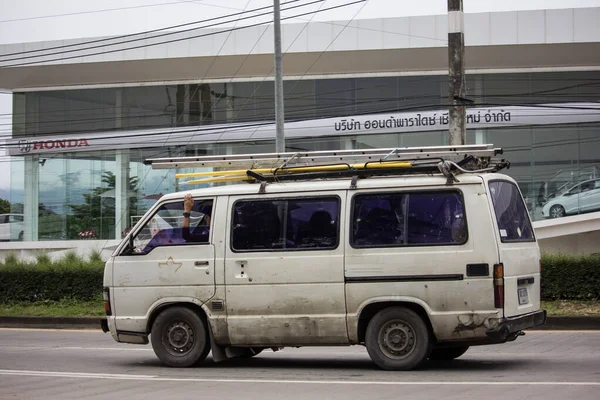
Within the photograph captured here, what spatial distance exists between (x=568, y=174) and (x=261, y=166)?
686 inches

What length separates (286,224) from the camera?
1030 centimetres

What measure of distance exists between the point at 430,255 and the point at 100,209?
2904 cm

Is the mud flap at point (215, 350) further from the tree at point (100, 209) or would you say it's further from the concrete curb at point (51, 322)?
the tree at point (100, 209)

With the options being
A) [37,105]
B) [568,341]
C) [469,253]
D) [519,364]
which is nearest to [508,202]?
[469,253]

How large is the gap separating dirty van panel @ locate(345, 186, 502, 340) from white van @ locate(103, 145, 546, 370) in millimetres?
12

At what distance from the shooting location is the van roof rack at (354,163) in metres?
9.92

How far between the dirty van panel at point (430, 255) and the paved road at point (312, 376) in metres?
0.74

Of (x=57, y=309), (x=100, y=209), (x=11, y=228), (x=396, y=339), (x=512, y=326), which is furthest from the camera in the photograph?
(x=11, y=228)

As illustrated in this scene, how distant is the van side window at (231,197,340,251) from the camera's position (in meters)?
10.1

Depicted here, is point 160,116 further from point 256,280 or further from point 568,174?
point 256,280

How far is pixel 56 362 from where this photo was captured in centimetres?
1199

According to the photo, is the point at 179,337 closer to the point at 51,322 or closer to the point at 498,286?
the point at 498,286

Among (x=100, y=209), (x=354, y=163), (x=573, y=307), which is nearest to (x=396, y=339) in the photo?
(x=354, y=163)

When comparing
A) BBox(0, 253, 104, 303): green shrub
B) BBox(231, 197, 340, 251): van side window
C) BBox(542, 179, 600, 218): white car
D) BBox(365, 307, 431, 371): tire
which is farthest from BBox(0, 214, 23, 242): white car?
BBox(365, 307, 431, 371): tire
